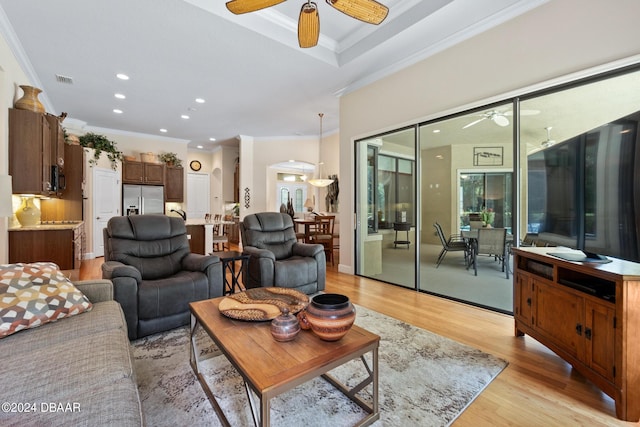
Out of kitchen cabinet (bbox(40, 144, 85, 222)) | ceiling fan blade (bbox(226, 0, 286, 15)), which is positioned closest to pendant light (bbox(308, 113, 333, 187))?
ceiling fan blade (bbox(226, 0, 286, 15))

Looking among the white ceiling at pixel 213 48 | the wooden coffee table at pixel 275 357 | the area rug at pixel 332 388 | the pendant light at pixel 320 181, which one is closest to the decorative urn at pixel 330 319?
the wooden coffee table at pixel 275 357

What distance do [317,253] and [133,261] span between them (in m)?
2.02

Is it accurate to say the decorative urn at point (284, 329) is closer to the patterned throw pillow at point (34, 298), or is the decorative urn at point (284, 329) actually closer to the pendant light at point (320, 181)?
the patterned throw pillow at point (34, 298)

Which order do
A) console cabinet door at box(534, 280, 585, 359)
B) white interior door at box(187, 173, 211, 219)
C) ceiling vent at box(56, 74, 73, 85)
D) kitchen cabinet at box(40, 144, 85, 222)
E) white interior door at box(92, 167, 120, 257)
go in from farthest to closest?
1. white interior door at box(187, 173, 211, 219)
2. white interior door at box(92, 167, 120, 257)
3. kitchen cabinet at box(40, 144, 85, 222)
4. ceiling vent at box(56, 74, 73, 85)
5. console cabinet door at box(534, 280, 585, 359)

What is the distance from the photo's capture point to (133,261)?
286 centimetres

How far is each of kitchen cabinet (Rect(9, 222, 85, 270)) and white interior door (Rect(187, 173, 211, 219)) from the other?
557cm

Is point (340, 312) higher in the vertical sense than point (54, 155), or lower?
lower

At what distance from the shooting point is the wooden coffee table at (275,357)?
1.19m

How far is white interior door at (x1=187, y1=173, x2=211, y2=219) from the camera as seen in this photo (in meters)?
9.28

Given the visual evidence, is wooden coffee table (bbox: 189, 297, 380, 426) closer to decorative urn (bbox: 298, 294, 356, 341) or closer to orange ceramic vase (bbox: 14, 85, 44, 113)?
decorative urn (bbox: 298, 294, 356, 341)

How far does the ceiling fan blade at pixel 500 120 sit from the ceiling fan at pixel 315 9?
185cm

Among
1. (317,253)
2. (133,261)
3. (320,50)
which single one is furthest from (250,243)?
(320,50)

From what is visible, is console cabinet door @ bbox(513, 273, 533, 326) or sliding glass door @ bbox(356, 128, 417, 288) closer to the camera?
console cabinet door @ bbox(513, 273, 533, 326)

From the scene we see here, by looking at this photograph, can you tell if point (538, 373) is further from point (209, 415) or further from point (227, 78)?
point (227, 78)
